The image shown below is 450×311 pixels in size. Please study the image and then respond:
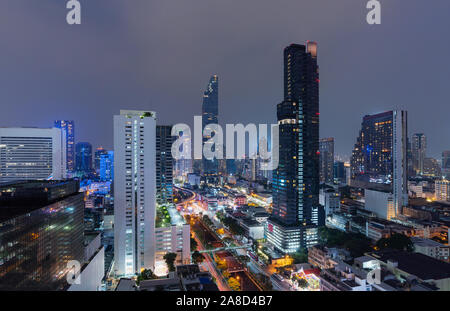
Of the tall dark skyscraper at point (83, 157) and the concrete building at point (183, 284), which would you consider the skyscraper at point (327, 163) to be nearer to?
the concrete building at point (183, 284)

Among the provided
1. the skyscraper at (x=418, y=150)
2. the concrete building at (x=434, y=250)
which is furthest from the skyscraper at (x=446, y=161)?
the concrete building at (x=434, y=250)

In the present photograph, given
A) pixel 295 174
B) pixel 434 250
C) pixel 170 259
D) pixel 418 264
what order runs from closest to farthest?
pixel 418 264, pixel 170 259, pixel 434 250, pixel 295 174

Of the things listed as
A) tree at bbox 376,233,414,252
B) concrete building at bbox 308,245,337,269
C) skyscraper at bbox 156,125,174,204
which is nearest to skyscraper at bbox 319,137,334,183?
tree at bbox 376,233,414,252

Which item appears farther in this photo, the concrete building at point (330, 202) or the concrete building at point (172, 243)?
the concrete building at point (330, 202)

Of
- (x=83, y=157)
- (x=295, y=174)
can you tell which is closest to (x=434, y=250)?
(x=295, y=174)

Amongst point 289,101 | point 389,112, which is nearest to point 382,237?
point 289,101

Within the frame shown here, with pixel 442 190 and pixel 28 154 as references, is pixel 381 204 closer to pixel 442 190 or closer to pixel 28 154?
pixel 442 190
